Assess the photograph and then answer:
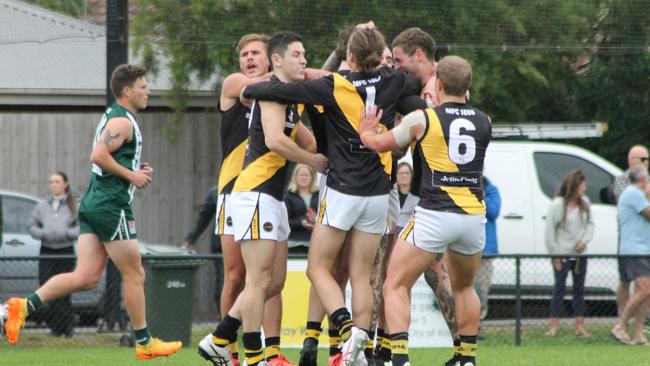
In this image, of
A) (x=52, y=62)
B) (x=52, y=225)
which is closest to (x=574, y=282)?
(x=52, y=225)

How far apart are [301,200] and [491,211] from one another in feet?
7.46

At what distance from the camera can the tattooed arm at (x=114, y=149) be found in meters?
10.4

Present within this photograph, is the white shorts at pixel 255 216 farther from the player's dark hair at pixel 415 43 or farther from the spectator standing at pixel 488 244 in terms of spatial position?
the spectator standing at pixel 488 244

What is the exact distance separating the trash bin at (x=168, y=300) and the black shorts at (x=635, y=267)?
4.83 metres

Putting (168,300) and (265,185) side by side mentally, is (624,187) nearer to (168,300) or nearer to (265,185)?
(168,300)

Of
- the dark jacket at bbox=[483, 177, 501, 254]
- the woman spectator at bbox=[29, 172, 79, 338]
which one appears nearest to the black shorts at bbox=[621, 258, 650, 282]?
the dark jacket at bbox=[483, 177, 501, 254]

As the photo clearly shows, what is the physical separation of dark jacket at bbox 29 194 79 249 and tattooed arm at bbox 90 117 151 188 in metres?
5.79

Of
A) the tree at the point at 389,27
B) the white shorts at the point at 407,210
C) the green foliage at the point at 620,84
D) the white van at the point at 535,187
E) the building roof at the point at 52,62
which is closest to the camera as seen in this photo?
the white shorts at the point at 407,210

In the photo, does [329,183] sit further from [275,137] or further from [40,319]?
[40,319]

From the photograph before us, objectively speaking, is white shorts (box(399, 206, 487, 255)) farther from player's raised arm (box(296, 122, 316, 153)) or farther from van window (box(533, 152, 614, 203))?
van window (box(533, 152, 614, 203))

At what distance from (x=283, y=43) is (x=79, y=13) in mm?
24437

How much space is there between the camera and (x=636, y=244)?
1553 centimetres

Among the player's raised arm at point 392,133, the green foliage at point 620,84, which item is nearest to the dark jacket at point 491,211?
A: the green foliage at point 620,84

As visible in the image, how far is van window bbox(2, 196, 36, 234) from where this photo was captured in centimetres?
1773
